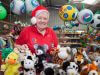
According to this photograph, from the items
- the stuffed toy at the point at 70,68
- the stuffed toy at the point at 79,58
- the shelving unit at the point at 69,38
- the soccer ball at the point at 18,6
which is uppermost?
the soccer ball at the point at 18,6

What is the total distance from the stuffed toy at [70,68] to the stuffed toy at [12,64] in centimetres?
47

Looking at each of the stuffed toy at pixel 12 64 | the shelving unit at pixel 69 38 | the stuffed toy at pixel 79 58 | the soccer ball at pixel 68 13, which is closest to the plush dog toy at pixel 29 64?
the stuffed toy at pixel 12 64

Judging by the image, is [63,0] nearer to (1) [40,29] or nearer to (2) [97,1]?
(2) [97,1]

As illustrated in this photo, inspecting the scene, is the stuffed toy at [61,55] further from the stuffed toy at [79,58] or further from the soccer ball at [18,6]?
the soccer ball at [18,6]

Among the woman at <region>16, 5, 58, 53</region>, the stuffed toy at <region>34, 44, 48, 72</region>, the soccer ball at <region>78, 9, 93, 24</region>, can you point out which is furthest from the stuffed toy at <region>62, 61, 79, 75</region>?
the soccer ball at <region>78, 9, 93, 24</region>

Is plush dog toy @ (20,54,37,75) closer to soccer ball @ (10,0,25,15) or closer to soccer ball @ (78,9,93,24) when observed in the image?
A: soccer ball @ (10,0,25,15)

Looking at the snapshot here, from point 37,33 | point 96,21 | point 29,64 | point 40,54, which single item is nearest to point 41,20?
point 37,33

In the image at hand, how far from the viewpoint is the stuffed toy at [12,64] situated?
77.7 inches

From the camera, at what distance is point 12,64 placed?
2.01 meters

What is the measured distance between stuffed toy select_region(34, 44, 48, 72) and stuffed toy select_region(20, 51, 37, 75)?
0.14 ft

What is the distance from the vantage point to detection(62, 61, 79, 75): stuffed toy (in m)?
1.82

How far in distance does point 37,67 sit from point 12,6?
122 cm

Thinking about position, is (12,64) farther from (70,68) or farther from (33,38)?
(70,68)

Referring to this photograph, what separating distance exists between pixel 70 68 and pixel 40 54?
35cm
